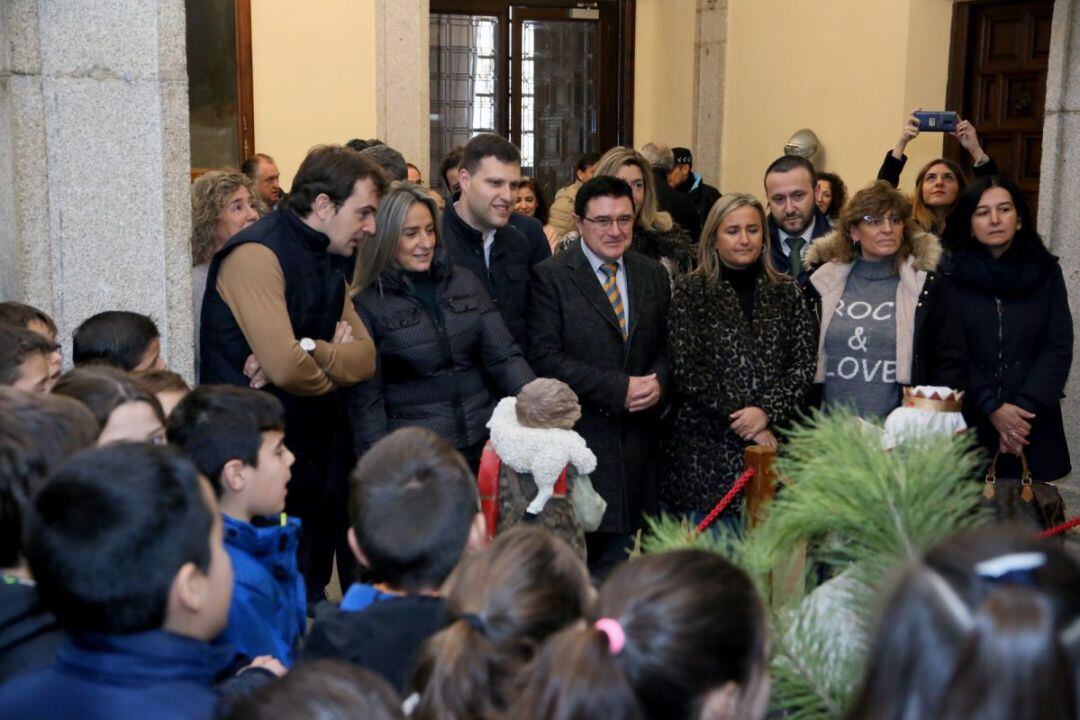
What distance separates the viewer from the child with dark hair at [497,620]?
1.67 m

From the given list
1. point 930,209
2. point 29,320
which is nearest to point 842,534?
point 29,320

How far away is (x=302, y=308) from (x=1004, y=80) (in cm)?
543

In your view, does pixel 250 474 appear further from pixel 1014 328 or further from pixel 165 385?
pixel 1014 328

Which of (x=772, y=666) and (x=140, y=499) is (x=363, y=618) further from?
(x=772, y=666)

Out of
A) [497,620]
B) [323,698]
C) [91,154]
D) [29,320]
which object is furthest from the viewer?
[91,154]

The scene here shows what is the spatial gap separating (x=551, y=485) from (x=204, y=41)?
5900mm

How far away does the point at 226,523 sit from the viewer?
2816mm

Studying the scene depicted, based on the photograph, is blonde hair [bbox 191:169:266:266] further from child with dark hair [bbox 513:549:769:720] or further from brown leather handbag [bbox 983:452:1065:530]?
child with dark hair [bbox 513:549:769:720]

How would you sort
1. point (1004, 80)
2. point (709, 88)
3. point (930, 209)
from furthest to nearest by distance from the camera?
1. point (709, 88)
2. point (1004, 80)
3. point (930, 209)

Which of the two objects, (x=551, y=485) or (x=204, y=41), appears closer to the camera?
(x=551, y=485)

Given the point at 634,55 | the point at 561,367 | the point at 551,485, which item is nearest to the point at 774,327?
the point at 561,367

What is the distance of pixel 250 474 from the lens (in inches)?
115

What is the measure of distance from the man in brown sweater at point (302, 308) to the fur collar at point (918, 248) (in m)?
1.69

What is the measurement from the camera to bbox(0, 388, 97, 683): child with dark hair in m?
2.08
